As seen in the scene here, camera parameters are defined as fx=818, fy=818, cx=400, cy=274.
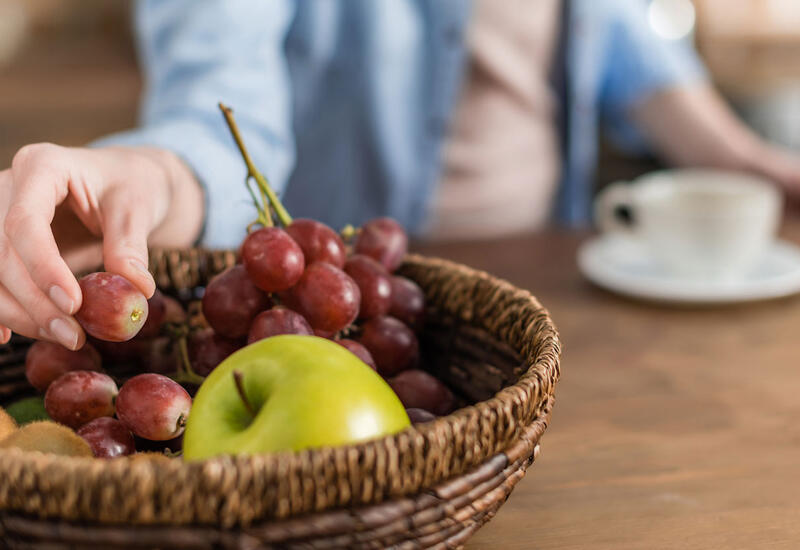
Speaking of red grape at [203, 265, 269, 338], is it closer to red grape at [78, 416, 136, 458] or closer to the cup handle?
red grape at [78, 416, 136, 458]

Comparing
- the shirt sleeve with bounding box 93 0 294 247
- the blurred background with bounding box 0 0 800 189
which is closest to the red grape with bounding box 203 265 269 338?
the shirt sleeve with bounding box 93 0 294 247

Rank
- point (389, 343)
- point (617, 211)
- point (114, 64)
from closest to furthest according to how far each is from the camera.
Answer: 1. point (389, 343)
2. point (617, 211)
3. point (114, 64)

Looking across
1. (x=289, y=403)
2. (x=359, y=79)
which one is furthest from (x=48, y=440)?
(x=359, y=79)

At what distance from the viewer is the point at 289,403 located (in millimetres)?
339

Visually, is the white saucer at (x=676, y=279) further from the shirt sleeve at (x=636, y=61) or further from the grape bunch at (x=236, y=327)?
the shirt sleeve at (x=636, y=61)

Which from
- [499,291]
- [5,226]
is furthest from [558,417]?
[5,226]

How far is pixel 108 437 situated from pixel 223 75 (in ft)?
2.13

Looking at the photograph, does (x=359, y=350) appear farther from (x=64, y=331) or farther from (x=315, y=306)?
(x=64, y=331)

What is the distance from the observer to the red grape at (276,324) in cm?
45

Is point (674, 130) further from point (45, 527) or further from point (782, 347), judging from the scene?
point (45, 527)

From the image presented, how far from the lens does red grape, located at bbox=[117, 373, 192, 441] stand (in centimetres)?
41

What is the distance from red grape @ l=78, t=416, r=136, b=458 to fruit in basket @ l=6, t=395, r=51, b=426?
0.21 feet

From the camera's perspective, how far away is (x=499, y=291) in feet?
1.65

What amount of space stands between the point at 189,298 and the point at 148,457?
0.70ft
